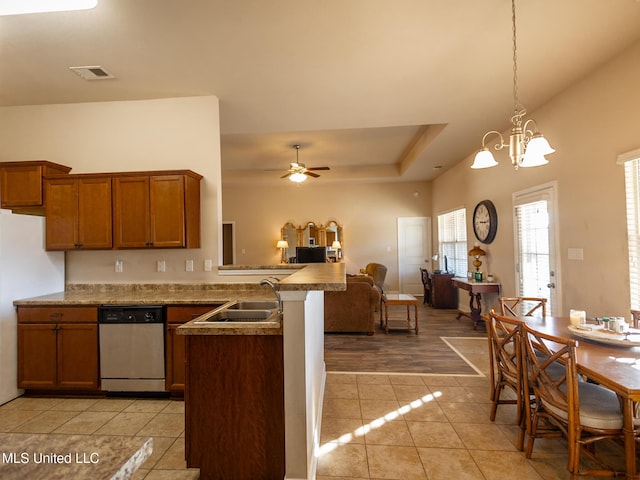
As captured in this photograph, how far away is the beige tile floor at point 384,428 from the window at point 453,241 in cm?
354

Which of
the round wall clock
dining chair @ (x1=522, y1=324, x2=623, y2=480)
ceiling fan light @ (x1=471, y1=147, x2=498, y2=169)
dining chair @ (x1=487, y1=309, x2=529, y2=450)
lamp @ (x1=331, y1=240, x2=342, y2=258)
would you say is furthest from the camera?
lamp @ (x1=331, y1=240, x2=342, y2=258)

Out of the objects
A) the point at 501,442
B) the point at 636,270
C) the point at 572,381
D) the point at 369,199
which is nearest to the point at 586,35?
the point at 636,270

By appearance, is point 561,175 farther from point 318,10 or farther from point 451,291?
point 451,291

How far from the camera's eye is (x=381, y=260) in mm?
7902

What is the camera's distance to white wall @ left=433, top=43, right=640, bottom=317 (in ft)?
8.30

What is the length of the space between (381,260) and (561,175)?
4901 mm

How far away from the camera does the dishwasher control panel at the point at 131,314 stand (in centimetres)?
262

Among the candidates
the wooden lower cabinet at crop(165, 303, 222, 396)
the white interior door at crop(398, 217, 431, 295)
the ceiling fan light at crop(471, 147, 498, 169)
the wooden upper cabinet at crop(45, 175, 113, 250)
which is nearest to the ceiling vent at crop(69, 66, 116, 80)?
the wooden upper cabinet at crop(45, 175, 113, 250)

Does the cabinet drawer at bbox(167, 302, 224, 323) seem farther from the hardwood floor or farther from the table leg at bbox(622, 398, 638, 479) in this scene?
the table leg at bbox(622, 398, 638, 479)

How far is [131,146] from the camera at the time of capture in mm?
3320

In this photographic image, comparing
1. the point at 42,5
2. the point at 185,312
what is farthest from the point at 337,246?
the point at 42,5

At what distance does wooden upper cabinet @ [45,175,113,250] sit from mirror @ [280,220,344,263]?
5.10 meters

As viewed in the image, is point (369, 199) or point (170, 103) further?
point (369, 199)

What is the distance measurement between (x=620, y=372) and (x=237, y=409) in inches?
77.8
